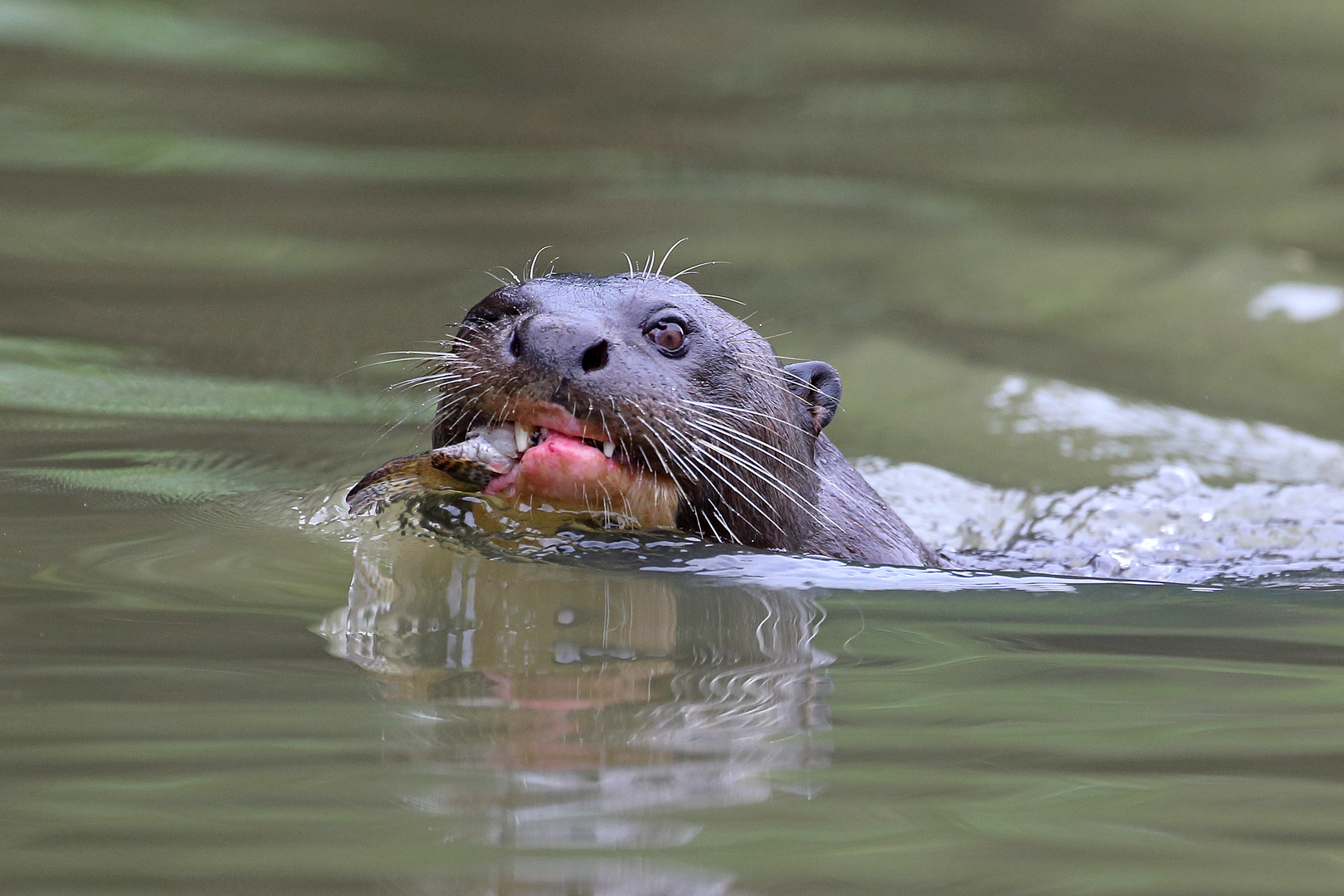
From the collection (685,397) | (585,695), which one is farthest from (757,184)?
(585,695)

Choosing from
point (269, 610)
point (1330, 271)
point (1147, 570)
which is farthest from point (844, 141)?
point (269, 610)

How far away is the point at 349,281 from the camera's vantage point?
779 centimetres

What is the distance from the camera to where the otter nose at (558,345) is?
3.27 meters

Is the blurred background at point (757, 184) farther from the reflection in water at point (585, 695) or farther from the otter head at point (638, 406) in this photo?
the reflection in water at point (585, 695)

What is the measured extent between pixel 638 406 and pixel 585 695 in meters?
1.22

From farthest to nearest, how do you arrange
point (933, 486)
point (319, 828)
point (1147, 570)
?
point (933, 486)
point (1147, 570)
point (319, 828)

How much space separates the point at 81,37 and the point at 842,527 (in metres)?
6.07

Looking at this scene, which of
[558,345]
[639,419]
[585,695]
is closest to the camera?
[585,695]

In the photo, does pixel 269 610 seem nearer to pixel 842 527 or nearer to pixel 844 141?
pixel 842 527

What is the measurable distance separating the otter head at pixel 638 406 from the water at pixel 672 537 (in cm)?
21

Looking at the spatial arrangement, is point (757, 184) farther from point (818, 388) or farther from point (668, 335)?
point (668, 335)

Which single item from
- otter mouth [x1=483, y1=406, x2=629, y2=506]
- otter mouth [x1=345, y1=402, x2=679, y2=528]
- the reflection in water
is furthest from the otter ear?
the reflection in water

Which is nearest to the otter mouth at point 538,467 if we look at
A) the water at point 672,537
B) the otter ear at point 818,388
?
the water at point 672,537

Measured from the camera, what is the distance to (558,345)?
3279 mm
